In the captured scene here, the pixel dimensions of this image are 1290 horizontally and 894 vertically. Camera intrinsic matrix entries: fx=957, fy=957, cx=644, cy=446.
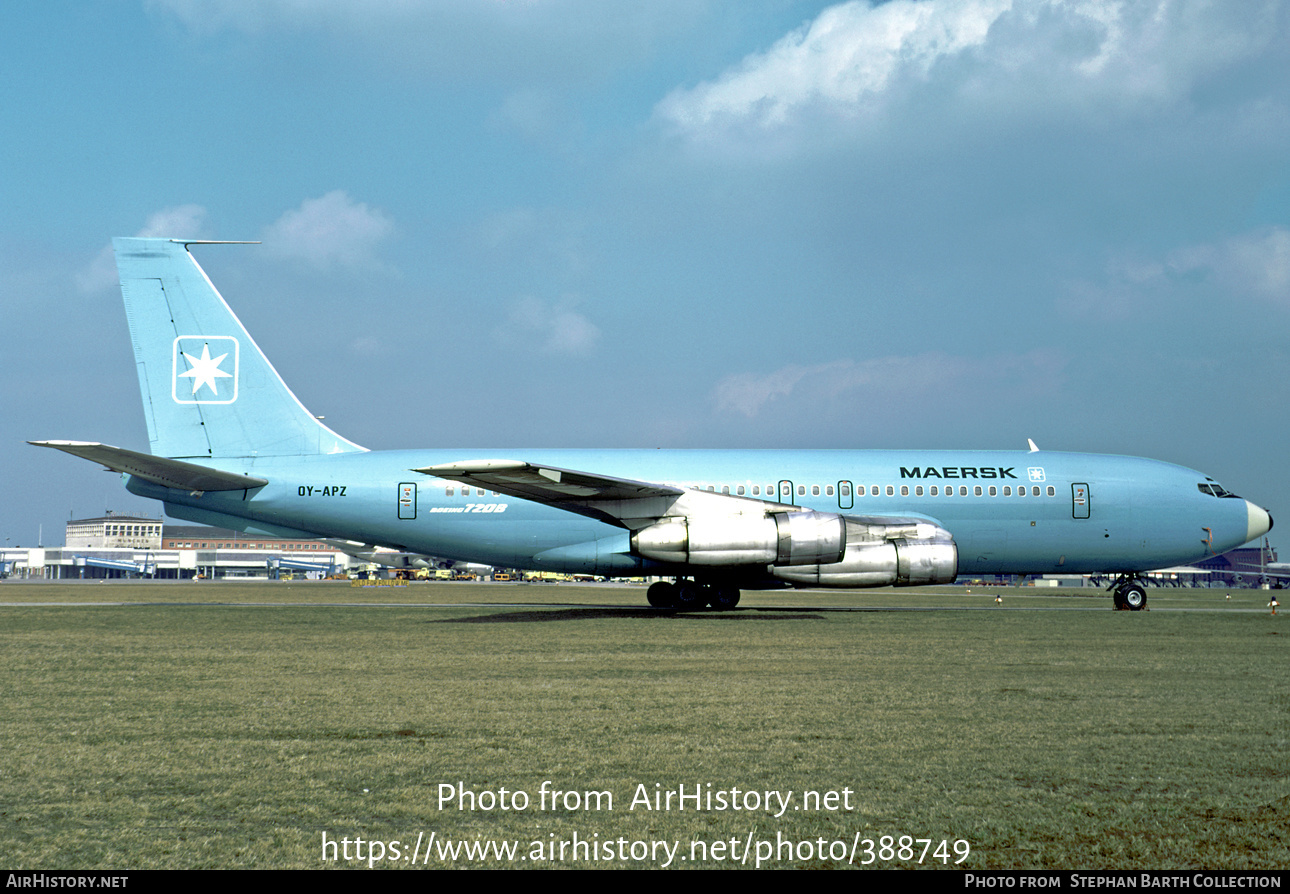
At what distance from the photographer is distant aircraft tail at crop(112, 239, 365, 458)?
989 inches

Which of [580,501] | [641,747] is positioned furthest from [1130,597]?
[641,747]

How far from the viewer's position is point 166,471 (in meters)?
23.4

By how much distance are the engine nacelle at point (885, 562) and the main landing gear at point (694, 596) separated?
2.89m

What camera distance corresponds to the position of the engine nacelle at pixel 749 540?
2175 centimetres

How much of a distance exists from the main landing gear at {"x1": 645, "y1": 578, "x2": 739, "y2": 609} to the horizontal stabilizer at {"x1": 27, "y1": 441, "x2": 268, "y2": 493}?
1090 cm

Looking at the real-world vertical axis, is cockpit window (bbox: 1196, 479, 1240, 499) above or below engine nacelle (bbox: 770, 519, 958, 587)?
above

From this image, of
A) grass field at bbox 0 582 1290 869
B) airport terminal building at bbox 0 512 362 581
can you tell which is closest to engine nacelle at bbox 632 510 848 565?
grass field at bbox 0 582 1290 869

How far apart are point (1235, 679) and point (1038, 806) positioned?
7.20 meters

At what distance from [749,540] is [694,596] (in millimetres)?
4318

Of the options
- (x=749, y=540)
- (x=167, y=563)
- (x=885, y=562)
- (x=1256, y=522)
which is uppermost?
(x=1256, y=522)

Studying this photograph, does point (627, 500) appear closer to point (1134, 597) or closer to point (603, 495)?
point (603, 495)

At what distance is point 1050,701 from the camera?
29.3 ft

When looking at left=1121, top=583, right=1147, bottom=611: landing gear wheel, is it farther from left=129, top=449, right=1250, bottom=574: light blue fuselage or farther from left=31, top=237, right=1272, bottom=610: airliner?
left=129, top=449, right=1250, bottom=574: light blue fuselage

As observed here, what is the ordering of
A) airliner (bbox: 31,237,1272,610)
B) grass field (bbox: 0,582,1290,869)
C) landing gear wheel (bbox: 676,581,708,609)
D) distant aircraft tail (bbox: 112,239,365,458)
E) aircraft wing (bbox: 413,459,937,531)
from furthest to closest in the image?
landing gear wheel (bbox: 676,581,708,609) < distant aircraft tail (bbox: 112,239,365,458) < airliner (bbox: 31,237,1272,610) < aircraft wing (bbox: 413,459,937,531) < grass field (bbox: 0,582,1290,869)
